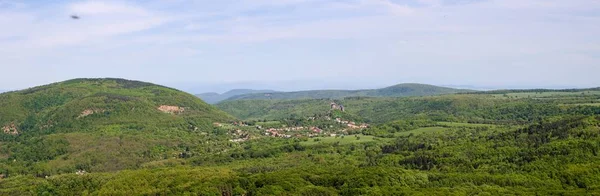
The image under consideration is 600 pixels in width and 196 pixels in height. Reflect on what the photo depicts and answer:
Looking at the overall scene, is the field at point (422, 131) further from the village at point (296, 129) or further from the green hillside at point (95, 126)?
the green hillside at point (95, 126)

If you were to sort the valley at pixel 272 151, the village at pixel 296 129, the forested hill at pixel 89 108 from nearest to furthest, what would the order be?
the valley at pixel 272 151, the village at pixel 296 129, the forested hill at pixel 89 108

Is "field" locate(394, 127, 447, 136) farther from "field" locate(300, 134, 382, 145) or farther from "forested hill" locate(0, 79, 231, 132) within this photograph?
"forested hill" locate(0, 79, 231, 132)

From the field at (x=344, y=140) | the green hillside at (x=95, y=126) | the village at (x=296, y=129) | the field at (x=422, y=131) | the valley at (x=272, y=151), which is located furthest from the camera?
the village at (x=296, y=129)

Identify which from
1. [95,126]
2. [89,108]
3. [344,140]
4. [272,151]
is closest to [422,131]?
[344,140]

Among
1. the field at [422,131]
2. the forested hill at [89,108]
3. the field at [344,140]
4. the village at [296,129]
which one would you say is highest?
the forested hill at [89,108]

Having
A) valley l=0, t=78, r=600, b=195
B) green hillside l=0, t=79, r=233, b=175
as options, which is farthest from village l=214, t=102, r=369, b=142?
green hillside l=0, t=79, r=233, b=175

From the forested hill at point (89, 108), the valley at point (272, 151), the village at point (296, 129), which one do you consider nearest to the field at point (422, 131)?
the valley at point (272, 151)

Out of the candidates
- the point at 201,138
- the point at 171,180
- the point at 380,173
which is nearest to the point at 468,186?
the point at 380,173

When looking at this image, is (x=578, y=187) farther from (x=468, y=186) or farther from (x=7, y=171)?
(x=7, y=171)
